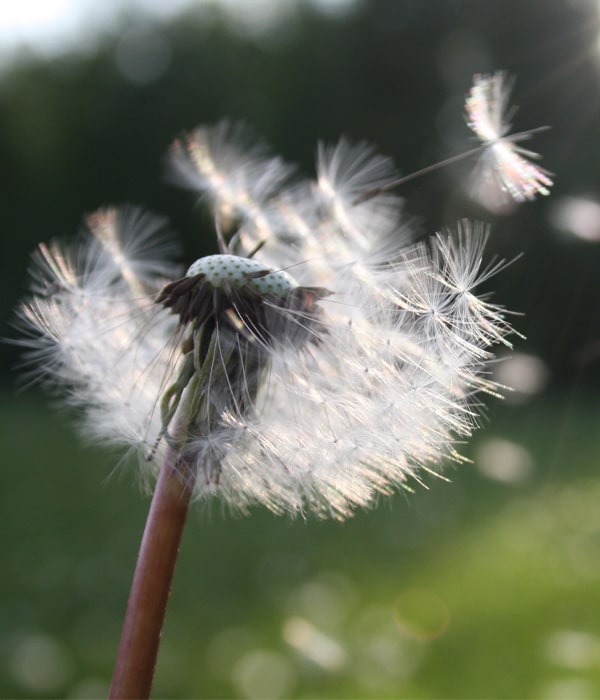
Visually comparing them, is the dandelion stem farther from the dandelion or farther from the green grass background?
the green grass background

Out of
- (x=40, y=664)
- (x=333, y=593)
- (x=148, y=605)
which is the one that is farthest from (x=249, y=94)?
(x=148, y=605)

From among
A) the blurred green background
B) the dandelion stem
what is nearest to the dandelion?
the dandelion stem

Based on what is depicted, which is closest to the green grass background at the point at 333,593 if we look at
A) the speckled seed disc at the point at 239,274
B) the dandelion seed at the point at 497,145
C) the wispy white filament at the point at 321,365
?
the wispy white filament at the point at 321,365

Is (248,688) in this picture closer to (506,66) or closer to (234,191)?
(234,191)

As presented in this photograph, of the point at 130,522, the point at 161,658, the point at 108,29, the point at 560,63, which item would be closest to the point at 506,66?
the point at 560,63

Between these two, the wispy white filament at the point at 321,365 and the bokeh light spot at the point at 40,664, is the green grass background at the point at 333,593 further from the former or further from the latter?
the wispy white filament at the point at 321,365
